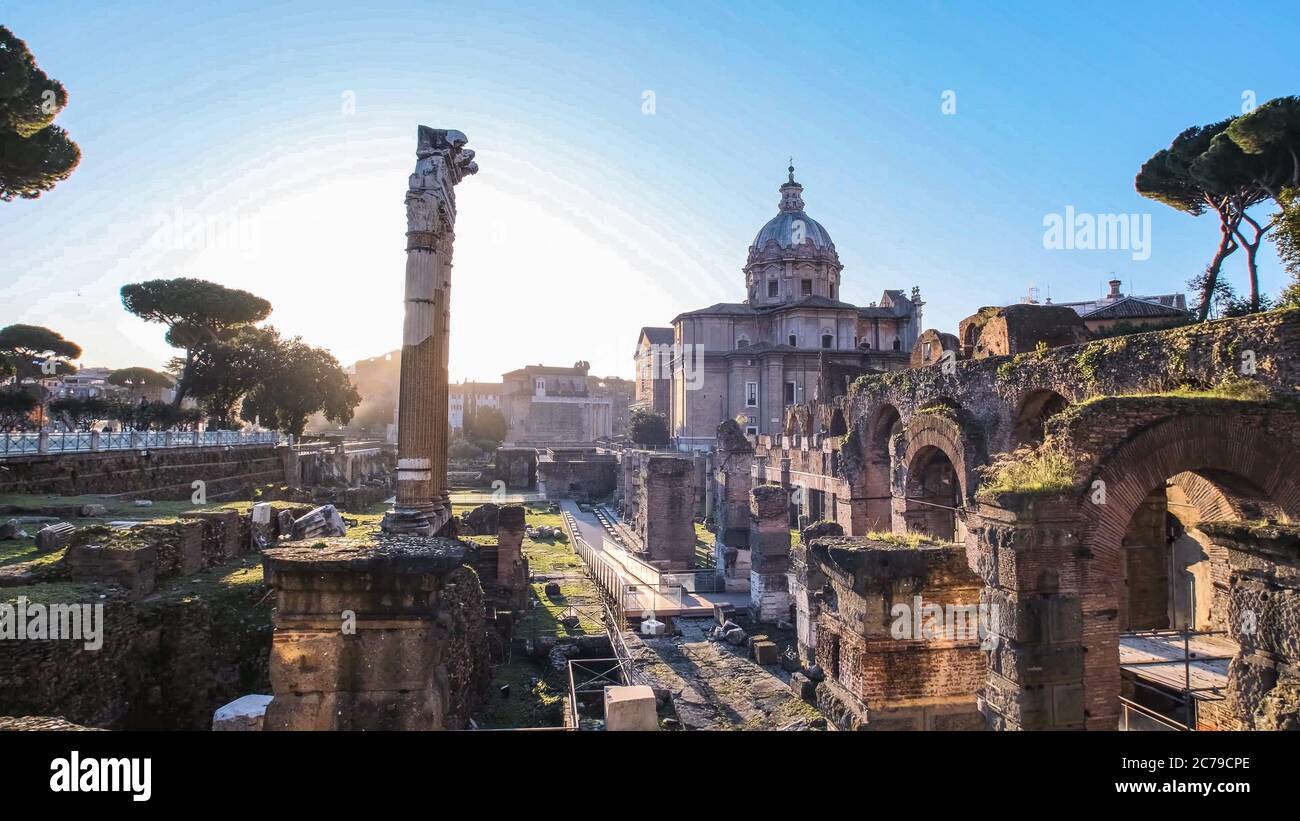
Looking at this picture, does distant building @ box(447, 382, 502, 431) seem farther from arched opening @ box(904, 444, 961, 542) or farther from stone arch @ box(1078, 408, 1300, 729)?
stone arch @ box(1078, 408, 1300, 729)

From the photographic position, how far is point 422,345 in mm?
10055

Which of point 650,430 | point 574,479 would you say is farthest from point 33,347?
point 650,430

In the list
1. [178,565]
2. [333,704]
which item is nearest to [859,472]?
[178,565]

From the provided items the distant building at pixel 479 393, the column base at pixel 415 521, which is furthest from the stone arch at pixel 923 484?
the distant building at pixel 479 393

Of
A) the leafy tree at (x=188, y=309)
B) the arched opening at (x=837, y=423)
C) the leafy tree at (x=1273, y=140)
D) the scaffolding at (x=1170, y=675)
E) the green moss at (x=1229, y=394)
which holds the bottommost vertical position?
the scaffolding at (x=1170, y=675)

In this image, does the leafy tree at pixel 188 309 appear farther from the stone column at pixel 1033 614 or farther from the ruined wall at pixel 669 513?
the stone column at pixel 1033 614

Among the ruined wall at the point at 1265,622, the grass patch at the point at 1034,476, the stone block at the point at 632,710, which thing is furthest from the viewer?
the grass patch at the point at 1034,476

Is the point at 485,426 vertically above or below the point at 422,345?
below

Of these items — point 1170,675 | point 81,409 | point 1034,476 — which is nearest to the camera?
point 1034,476

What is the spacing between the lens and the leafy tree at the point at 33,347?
36781 mm

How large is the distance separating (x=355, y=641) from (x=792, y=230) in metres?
50.7

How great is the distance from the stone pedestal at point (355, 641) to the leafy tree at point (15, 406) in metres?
28.6

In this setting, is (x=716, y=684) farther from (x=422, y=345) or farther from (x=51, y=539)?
(x=51, y=539)

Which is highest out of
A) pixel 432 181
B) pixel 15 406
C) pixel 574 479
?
pixel 432 181
